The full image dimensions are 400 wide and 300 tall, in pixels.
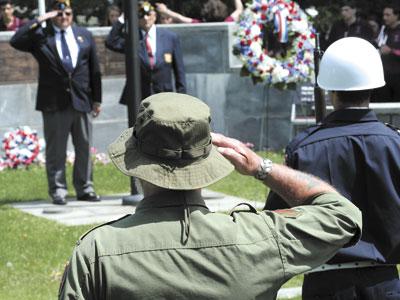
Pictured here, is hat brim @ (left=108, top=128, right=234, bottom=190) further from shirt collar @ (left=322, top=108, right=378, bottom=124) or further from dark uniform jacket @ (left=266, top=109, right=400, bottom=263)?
shirt collar @ (left=322, top=108, right=378, bottom=124)

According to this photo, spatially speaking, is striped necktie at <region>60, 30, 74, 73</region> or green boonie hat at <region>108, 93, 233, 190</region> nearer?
green boonie hat at <region>108, 93, 233, 190</region>

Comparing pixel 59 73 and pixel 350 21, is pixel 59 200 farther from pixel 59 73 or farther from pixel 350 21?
pixel 350 21

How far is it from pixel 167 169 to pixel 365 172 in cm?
157

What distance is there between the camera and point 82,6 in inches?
799

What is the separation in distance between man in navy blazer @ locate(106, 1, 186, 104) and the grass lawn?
1257mm

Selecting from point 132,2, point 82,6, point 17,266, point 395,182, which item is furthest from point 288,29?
point 395,182

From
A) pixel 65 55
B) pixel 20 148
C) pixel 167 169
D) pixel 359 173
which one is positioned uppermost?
pixel 167 169

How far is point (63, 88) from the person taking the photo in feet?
35.5

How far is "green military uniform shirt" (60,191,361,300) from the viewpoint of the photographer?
2.81m

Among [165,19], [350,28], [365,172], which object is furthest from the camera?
[165,19]

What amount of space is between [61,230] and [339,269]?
214 inches

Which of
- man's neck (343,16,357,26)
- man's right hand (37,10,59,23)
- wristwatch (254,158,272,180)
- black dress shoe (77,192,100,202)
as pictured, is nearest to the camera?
wristwatch (254,158,272,180)

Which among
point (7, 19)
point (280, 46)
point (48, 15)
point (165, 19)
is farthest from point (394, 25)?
point (48, 15)

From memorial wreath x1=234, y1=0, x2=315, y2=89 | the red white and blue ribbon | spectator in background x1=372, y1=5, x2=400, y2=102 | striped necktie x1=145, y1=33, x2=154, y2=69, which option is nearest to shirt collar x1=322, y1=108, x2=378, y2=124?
striped necktie x1=145, y1=33, x2=154, y2=69
